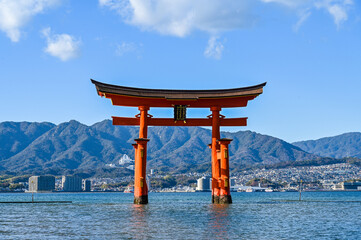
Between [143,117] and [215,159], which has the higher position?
[143,117]

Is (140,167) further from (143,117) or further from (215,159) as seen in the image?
(215,159)

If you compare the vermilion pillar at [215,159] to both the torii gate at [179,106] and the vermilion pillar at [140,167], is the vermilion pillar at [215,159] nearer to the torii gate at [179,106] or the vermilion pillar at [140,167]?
the torii gate at [179,106]

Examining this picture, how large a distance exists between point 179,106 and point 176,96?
1915 millimetres

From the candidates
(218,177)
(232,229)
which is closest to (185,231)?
(232,229)

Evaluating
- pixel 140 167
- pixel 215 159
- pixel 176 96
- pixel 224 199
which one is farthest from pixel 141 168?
pixel 224 199

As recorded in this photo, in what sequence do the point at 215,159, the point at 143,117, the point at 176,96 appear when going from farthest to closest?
the point at 143,117
the point at 215,159
the point at 176,96

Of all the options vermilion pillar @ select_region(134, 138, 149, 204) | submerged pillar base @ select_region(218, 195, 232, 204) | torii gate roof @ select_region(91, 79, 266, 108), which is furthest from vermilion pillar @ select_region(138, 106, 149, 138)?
submerged pillar base @ select_region(218, 195, 232, 204)

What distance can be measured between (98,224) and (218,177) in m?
17.8

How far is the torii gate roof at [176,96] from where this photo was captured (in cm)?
4619

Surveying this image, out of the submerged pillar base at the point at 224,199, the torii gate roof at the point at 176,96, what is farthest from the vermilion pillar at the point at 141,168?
the submerged pillar base at the point at 224,199

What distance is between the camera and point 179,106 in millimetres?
49594

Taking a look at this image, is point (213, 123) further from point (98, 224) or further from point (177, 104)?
point (98, 224)

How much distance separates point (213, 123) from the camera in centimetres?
4972

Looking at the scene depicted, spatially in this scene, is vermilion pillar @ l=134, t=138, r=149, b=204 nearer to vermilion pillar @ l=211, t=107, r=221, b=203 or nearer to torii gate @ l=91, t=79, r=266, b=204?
torii gate @ l=91, t=79, r=266, b=204
